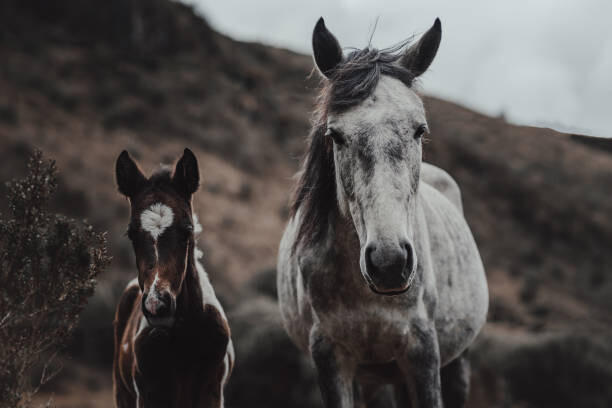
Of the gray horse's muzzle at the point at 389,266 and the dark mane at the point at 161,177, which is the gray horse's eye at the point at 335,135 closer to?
the gray horse's muzzle at the point at 389,266

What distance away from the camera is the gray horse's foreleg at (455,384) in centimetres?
400

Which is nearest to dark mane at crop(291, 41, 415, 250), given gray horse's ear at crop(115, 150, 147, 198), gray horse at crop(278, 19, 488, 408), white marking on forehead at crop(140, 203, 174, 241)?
gray horse at crop(278, 19, 488, 408)

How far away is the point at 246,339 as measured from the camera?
10.5m

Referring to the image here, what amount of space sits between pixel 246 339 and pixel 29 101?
15.4 metres

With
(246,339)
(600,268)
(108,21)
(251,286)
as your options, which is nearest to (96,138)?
(108,21)

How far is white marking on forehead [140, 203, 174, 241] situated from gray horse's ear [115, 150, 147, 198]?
31 centimetres

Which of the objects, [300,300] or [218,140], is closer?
[300,300]

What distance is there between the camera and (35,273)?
3.03m

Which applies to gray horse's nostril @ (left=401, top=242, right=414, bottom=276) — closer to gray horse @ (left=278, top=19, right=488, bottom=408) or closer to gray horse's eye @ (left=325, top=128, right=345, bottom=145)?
gray horse @ (left=278, top=19, right=488, bottom=408)

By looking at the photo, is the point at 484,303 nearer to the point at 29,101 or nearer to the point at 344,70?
the point at 344,70

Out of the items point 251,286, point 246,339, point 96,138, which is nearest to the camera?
point 246,339

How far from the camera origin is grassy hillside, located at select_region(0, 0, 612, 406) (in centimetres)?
1788

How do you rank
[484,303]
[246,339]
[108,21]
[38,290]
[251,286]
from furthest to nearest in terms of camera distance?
[108,21]
[251,286]
[246,339]
[484,303]
[38,290]

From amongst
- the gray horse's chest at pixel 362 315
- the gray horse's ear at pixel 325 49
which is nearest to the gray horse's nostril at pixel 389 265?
the gray horse's chest at pixel 362 315
